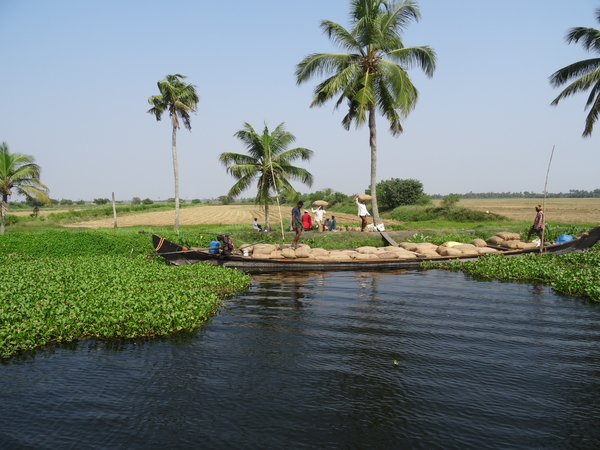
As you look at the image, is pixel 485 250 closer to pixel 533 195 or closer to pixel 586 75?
pixel 586 75

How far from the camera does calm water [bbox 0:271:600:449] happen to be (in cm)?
476

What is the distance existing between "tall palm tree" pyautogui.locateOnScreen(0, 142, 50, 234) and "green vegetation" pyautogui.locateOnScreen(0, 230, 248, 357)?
10020 millimetres

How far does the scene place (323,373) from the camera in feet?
20.7

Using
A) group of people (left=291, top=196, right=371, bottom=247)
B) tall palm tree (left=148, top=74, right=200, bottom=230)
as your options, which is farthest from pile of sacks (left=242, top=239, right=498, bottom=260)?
tall palm tree (left=148, top=74, right=200, bottom=230)

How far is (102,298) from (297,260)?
7805 mm

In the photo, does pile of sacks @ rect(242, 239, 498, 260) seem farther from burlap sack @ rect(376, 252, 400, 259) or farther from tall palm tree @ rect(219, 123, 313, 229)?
tall palm tree @ rect(219, 123, 313, 229)

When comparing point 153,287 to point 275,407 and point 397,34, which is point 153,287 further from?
point 397,34

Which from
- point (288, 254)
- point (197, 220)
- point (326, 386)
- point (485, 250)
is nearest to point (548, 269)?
point (485, 250)

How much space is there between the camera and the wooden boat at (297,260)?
580 inches

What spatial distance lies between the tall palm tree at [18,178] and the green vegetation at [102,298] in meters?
10.0

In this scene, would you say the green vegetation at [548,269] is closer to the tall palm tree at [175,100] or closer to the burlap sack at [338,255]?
the burlap sack at [338,255]

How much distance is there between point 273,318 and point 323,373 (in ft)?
10.4

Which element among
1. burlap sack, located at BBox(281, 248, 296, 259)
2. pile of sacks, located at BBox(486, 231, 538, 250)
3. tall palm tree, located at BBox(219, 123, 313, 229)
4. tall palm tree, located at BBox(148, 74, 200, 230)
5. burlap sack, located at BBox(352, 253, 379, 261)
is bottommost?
burlap sack, located at BBox(352, 253, 379, 261)

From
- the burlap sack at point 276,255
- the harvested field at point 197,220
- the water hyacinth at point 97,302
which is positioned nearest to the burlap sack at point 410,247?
the burlap sack at point 276,255
